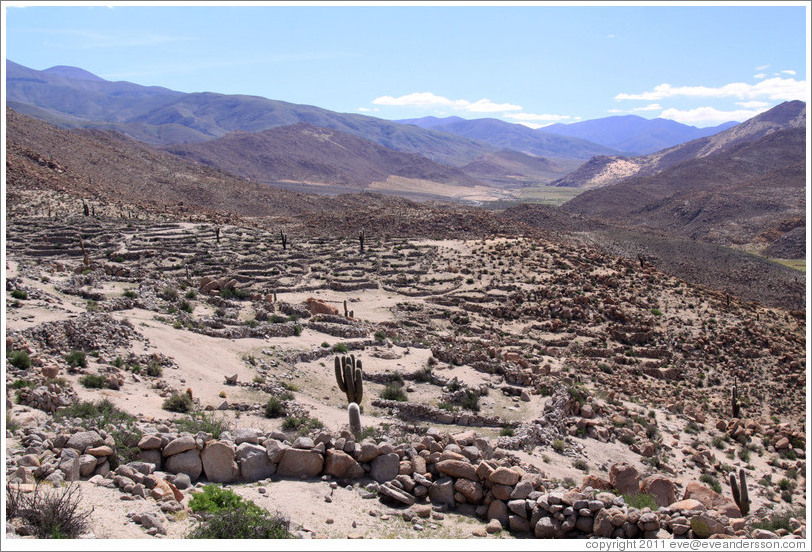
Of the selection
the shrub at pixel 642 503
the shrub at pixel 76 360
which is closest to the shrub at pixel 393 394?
the shrub at pixel 76 360

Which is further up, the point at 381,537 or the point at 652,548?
the point at 652,548

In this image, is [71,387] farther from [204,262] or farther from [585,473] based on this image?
[204,262]

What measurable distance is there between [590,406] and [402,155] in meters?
168

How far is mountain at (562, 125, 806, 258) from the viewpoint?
235 ft

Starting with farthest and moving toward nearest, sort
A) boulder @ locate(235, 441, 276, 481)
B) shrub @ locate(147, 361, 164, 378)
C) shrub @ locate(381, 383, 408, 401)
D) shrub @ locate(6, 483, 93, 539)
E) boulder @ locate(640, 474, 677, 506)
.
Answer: shrub @ locate(381, 383, 408, 401) → shrub @ locate(147, 361, 164, 378) → boulder @ locate(640, 474, 677, 506) → boulder @ locate(235, 441, 276, 481) → shrub @ locate(6, 483, 93, 539)

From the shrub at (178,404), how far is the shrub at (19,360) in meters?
2.75

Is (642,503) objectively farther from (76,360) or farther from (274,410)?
(76,360)

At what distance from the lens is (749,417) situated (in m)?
20.2

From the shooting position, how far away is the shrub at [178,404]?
1182cm

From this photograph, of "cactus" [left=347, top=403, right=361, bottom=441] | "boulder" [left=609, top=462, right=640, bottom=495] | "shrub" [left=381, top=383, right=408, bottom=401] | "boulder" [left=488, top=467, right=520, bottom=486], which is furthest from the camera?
"shrub" [left=381, top=383, right=408, bottom=401]

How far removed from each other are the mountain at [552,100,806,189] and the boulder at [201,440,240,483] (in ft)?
537

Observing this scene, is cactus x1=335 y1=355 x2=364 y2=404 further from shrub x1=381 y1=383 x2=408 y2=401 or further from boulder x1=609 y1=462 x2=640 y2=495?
boulder x1=609 y1=462 x2=640 y2=495

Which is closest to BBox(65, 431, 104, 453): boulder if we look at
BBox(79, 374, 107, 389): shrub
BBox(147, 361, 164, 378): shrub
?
BBox(79, 374, 107, 389): shrub

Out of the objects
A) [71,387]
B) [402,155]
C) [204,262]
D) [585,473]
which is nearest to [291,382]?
[71,387]
